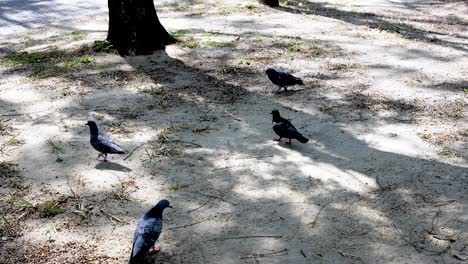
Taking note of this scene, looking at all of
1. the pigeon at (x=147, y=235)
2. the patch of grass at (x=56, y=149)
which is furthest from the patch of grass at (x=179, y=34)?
the pigeon at (x=147, y=235)

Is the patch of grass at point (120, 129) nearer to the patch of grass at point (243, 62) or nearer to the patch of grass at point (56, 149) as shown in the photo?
the patch of grass at point (56, 149)

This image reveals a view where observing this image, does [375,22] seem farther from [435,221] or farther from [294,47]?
[435,221]

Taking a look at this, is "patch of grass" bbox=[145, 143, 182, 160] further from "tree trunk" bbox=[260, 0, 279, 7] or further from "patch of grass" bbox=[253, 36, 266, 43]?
"tree trunk" bbox=[260, 0, 279, 7]

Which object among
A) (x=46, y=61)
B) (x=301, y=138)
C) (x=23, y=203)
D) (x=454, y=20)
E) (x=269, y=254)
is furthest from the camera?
(x=454, y=20)

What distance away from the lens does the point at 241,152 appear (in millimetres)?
6258

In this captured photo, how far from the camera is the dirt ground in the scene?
4.55 metres

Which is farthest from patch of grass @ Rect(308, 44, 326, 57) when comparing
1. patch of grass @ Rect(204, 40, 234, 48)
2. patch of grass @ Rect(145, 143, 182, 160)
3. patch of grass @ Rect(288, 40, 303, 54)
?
patch of grass @ Rect(145, 143, 182, 160)

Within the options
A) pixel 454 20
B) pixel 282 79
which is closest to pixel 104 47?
pixel 282 79

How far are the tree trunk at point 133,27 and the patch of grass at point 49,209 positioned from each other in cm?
586

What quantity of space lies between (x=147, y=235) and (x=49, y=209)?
143 centimetres

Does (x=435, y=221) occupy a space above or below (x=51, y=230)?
above

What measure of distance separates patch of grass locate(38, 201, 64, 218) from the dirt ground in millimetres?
15

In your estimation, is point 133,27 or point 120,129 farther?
point 133,27

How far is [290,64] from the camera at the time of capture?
9.81 meters
